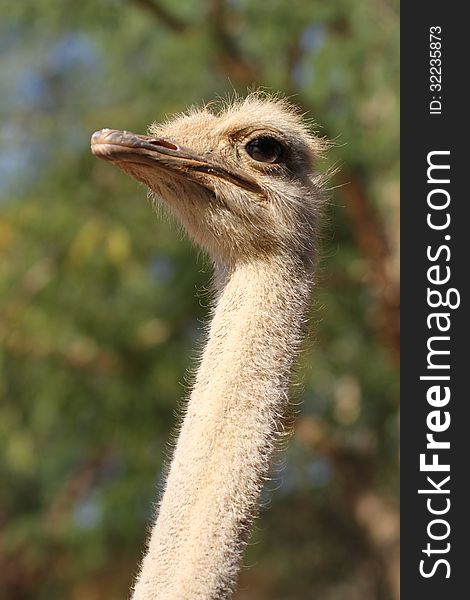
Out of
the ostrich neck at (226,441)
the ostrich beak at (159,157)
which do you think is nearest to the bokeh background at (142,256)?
the ostrich beak at (159,157)

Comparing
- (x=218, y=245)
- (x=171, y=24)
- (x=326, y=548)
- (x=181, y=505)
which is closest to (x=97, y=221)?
(x=171, y=24)

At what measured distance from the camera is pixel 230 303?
271 cm

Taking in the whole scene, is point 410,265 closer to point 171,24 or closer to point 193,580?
point 171,24

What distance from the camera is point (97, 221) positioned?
736 centimetres

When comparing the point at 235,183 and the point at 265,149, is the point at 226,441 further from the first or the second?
the point at 265,149

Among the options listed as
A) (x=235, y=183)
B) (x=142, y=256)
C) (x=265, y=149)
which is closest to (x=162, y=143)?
(x=235, y=183)

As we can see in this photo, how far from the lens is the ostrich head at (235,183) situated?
9.11 ft

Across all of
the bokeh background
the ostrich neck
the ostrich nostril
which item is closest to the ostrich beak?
the ostrich nostril

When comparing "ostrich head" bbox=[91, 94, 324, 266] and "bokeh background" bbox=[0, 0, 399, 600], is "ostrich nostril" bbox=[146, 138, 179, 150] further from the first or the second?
"bokeh background" bbox=[0, 0, 399, 600]

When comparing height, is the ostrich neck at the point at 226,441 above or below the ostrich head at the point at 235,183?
below

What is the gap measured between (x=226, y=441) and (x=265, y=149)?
0.88 metres

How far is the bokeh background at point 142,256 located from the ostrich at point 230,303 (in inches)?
152

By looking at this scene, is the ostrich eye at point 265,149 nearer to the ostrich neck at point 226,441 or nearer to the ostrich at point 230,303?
the ostrich at point 230,303

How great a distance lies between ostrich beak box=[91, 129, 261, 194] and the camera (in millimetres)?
2531
